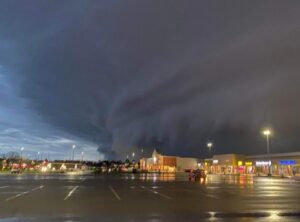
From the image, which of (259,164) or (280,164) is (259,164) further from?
(280,164)

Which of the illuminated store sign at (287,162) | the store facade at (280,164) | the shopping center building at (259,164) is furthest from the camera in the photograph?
the shopping center building at (259,164)

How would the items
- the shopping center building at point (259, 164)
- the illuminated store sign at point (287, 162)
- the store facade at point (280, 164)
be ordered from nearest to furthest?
1. the store facade at point (280, 164)
2. the illuminated store sign at point (287, 162)
3. the shopping center building at point (259, 164)

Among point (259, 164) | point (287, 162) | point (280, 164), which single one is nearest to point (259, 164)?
point (259, 164)

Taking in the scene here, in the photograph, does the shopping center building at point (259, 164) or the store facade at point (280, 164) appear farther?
the shopping center building at point (259, 164)

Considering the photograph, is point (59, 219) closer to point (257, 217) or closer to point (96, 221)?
point (96, 221)

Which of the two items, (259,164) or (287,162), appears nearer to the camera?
(287,162)

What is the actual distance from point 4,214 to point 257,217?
11.6 meters

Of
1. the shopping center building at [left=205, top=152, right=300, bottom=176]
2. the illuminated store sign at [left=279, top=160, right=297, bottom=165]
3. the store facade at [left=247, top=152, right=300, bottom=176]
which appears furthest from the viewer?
the shopping center building at [left=205, top=152, right=300, bottom=176]

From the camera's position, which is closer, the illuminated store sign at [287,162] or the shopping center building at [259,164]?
the illuminated store sign at [287,162]

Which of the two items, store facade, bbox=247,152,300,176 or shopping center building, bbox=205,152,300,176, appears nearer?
store facade, bbox=247,152,300,176

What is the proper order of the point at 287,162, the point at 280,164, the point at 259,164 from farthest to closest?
the point at 259,164 → the point at 280,164 → the point at 287,162

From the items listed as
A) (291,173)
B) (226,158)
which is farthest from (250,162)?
(291,173)

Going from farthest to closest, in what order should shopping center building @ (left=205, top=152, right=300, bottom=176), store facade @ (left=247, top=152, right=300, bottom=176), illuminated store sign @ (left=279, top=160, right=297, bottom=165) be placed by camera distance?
shopping center building @ (left=205, top=152, right=300, bottom=176) → illuminated store sign @ (left=279, top=160, right=297, bottom=165) → store facade @ (left=247, top=152, right=300, bottom=176)

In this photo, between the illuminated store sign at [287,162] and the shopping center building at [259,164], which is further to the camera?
the shopping center building at [259,164]
